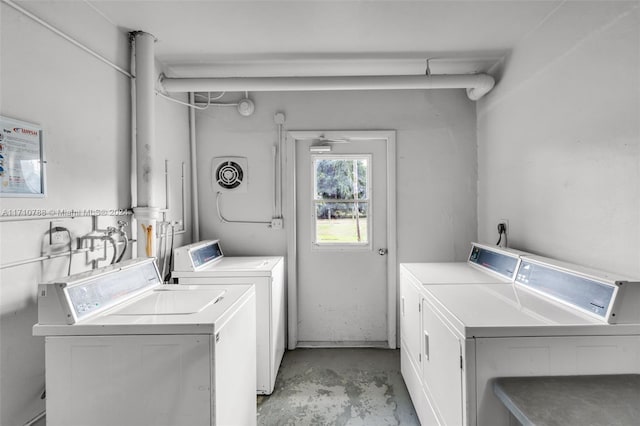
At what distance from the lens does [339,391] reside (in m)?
2.24

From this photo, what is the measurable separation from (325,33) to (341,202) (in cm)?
144

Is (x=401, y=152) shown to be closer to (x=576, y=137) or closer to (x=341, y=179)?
(x=341, y=179)

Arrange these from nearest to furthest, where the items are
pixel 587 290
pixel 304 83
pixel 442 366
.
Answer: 1. pixel 587 290
2. pixel 442 366
3. pixel 304 83

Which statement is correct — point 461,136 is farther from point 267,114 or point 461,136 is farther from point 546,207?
point 267,114

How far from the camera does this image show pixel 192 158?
9.34 feet

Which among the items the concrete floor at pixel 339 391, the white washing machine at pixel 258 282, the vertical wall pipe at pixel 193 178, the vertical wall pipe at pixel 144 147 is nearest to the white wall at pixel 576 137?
the concrete floor at pixel 339 391

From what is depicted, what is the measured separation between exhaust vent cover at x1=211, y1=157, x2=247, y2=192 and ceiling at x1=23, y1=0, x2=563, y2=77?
2.44ft

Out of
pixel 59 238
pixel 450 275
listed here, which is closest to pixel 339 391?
pixel 450 275

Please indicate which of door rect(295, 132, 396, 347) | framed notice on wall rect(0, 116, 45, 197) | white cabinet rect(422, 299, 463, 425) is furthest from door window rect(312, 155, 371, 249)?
framed notice on wall rect(0, 116, 45, 197)

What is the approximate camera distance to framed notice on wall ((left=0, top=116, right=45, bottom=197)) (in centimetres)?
127

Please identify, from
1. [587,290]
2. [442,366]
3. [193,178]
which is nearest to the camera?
[587,290]

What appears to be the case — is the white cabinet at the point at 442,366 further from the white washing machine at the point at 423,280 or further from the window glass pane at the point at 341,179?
the window glass pane at the point at 341,179

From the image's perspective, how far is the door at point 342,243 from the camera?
115 inches

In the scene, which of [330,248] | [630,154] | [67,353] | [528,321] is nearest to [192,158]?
[330,248]
